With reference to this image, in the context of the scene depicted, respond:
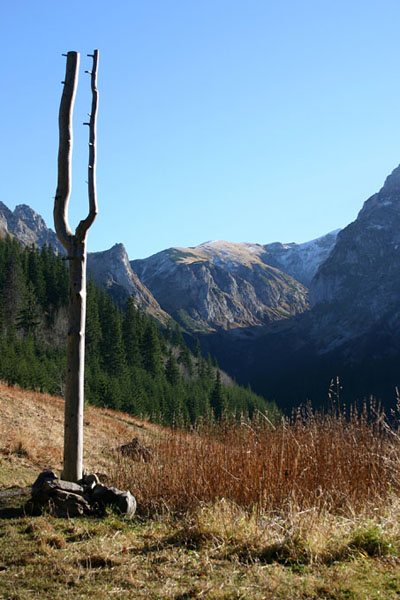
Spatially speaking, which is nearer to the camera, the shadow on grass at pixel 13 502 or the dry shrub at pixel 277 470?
the shadow on grass at pixel 13 502

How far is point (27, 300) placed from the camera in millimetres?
64250

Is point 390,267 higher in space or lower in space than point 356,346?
higher

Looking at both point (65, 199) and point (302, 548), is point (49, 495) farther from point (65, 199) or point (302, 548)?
point (65, 199)

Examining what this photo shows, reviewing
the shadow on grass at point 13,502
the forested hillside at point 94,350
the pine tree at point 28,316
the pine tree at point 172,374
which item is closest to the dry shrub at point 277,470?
the shadow on grass at point 13,502

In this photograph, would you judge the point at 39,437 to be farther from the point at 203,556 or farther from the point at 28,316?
the point at 28,316

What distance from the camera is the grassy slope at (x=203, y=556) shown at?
4.00 metres

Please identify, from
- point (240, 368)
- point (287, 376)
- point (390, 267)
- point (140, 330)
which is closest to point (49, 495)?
point (140, 330)

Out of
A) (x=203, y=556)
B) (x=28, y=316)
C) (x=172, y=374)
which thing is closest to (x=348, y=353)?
(x=172, y=374)

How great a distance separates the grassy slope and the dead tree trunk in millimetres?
1076

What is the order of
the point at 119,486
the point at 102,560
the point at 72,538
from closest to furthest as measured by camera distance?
the point at 102,560 < the point at 72,538 < the point at 119,486

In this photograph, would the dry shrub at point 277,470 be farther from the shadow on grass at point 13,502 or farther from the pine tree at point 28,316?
the pine tree at point 28,316

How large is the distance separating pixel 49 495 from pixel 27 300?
6140 cm

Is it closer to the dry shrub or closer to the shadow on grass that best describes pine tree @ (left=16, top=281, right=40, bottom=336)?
the shadow on grass

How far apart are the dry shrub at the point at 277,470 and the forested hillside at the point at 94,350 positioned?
39.0m
